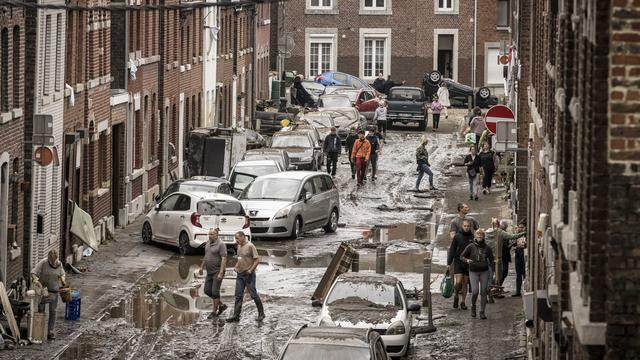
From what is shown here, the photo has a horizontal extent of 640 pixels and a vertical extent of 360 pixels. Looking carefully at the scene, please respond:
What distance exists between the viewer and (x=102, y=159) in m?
36.1

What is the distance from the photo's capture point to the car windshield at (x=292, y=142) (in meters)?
48.9

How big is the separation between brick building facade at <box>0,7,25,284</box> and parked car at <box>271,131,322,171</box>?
19.8m

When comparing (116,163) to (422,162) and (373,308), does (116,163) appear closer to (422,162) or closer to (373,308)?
(422,162)

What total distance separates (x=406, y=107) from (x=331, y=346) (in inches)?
1788

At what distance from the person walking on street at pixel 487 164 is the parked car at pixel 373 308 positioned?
59.9 feet

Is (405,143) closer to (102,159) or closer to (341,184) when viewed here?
(341,184)

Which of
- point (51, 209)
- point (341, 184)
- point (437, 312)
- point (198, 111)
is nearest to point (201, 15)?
point (198, 111)

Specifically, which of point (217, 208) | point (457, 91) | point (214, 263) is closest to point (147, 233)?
point (217, 208)

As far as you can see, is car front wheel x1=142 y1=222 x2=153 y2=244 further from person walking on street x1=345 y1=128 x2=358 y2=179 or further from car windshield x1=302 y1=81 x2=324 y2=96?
car windshield x1=302 y1=81 x2=324 y2=96

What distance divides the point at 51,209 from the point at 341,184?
1818 cm

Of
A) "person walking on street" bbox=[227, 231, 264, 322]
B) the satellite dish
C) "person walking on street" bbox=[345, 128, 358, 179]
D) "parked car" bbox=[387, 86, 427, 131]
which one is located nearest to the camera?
"person walking on street" bbox=[227, 231, 264, 322]

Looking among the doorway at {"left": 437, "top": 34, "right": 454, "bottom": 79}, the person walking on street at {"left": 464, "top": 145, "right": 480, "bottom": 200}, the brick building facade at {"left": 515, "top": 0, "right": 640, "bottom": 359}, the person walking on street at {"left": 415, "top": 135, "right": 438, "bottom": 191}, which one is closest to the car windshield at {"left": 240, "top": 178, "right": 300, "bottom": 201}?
the person walking on street at {"left": 464, "top": 145, "right": 480, "bottom": 200}

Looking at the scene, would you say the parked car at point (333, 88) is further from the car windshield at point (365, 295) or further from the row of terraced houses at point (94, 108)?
the car windshield at point (365, 295)

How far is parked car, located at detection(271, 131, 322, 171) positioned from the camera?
47.8 meters
